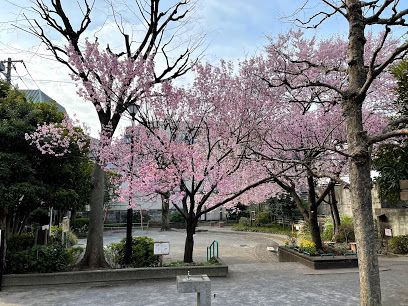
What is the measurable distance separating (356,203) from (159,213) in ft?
130

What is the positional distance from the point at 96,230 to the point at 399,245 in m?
13.6

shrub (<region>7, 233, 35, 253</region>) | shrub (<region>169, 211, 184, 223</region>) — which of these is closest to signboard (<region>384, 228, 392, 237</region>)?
shrub (<region>7, 233, 35, 253</region>)

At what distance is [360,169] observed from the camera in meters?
4.54

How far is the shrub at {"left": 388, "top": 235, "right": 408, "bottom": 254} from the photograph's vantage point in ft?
49.6

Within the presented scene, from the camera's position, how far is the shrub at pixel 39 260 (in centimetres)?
1013

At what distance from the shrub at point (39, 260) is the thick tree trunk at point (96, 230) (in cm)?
80

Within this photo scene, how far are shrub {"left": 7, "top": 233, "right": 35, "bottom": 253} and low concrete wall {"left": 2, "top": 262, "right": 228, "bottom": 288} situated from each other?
123cm

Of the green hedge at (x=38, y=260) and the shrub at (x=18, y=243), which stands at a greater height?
the shrub at (x=18, y=243)

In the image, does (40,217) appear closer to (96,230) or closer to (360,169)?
(96,230)

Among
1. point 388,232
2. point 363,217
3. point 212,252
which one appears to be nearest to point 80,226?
point 212,252

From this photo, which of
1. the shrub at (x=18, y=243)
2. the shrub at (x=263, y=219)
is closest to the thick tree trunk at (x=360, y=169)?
the shrub at (x=18, y=243)

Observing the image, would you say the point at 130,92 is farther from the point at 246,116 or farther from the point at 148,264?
the point at 148,264

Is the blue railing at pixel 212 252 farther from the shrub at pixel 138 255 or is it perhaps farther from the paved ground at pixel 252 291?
the shrub at pixel 138 255

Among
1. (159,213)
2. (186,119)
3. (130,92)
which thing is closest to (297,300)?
(186,119)
